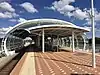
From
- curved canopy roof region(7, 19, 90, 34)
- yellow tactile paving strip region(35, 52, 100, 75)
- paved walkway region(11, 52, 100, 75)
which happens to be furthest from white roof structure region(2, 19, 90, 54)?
yellow tactile paving strip region(35, 52, 100, 75)

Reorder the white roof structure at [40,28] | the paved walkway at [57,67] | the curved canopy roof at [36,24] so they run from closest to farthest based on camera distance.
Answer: the paved walkway at [57,67], the white roof structure at [40,28], the curved canopy roof at [36,24]

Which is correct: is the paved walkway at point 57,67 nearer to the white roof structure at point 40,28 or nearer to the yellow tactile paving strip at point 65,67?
the yellow tactile paving strip at point 65,67

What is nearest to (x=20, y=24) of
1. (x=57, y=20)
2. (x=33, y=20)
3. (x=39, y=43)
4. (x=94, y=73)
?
(x=33, y=20)

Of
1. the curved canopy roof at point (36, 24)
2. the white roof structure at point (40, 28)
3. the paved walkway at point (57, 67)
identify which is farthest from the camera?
the curved canopy roof at point (36, 24)

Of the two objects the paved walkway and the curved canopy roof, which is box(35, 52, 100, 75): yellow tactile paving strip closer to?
the paved walkway

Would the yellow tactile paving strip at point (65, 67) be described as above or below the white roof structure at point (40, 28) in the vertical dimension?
below

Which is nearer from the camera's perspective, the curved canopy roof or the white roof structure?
the white roof structure

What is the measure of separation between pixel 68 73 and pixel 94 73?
74.3 inches

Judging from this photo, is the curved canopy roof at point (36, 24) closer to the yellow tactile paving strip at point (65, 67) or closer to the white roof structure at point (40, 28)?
the white roof structure at point (40, 28)

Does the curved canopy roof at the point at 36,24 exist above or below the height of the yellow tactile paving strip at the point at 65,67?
above

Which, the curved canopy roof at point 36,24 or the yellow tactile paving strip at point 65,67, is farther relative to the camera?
the curved canopy roof at point 36,24

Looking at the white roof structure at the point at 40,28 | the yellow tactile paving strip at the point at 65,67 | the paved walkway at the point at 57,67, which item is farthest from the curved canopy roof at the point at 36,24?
the yellow tactile paving strip at the point at 65,67

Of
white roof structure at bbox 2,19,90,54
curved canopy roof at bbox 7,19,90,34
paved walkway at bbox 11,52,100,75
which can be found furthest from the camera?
curved canopy roof at bbox 7,19,90,34

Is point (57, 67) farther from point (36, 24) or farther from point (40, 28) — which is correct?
point (36, 24)
